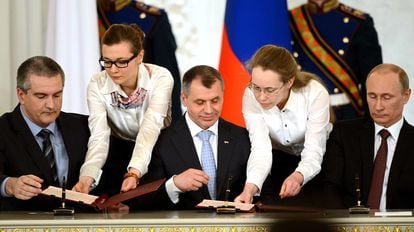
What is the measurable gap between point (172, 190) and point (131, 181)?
0.73ft

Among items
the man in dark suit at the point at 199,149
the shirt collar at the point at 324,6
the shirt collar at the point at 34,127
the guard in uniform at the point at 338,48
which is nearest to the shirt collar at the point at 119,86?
the man in dark suit at the point at 199,149

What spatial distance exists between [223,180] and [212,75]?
520 millimetres

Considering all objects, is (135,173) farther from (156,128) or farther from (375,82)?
(375,82)

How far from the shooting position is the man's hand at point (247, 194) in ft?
15.0

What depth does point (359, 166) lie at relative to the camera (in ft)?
15.9

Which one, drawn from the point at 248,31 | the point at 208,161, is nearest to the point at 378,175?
the point at 208,161

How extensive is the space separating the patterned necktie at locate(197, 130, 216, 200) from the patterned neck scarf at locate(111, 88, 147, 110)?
1.20 feet

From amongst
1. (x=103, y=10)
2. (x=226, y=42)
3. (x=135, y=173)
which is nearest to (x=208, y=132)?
(x=135, y=173)

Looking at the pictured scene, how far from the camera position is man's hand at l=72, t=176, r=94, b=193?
4617mm

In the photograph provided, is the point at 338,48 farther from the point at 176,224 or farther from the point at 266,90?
the point at 176,224

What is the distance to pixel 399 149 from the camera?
191 inches

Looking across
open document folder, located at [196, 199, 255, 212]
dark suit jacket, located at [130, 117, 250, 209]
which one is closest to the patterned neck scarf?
dark suit jacket, located at [130, 117, 250, 209]

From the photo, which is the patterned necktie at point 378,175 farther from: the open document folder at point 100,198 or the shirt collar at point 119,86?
the shirt collar at point 119,86

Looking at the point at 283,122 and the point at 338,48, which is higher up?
the point at 338,48
